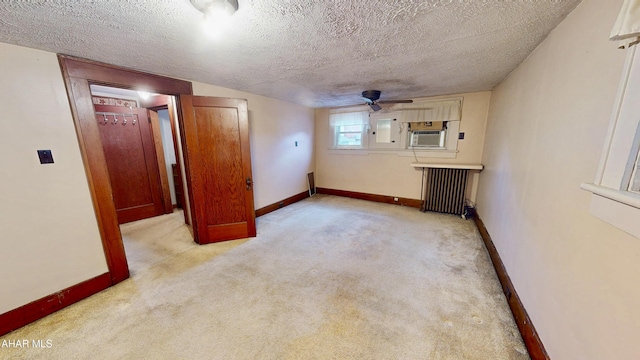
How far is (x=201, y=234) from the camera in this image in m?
2.84

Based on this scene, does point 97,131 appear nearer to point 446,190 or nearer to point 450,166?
point 450,166

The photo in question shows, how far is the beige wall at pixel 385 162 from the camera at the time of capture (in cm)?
367

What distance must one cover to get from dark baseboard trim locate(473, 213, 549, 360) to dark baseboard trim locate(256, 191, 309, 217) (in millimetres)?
3467

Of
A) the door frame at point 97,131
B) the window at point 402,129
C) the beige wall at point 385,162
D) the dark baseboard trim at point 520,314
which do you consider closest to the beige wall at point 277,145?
the beige wall at point 385,162

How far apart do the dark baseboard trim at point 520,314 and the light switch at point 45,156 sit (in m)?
3.75

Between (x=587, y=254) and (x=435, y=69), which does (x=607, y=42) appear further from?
(x=435, y=69)

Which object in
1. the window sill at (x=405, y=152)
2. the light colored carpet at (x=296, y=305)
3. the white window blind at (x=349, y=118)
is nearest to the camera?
the light colored carpet at (x=296, y=305)

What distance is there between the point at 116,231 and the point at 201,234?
876 millimetres

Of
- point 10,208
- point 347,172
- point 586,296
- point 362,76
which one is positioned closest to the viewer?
point 586,296

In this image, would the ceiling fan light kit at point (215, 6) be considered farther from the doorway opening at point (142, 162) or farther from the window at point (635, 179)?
the doorway opening at point (142, 162)

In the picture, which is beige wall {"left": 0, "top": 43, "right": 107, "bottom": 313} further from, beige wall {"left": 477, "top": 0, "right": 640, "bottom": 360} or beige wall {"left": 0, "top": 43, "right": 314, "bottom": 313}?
beige wall {"left": 477, "top": 0, "right": 640, "bottom": 360}

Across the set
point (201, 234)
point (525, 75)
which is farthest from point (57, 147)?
point (525, 75)

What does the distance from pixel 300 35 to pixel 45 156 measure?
227 cm

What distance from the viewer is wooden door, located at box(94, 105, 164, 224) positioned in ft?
11.0
